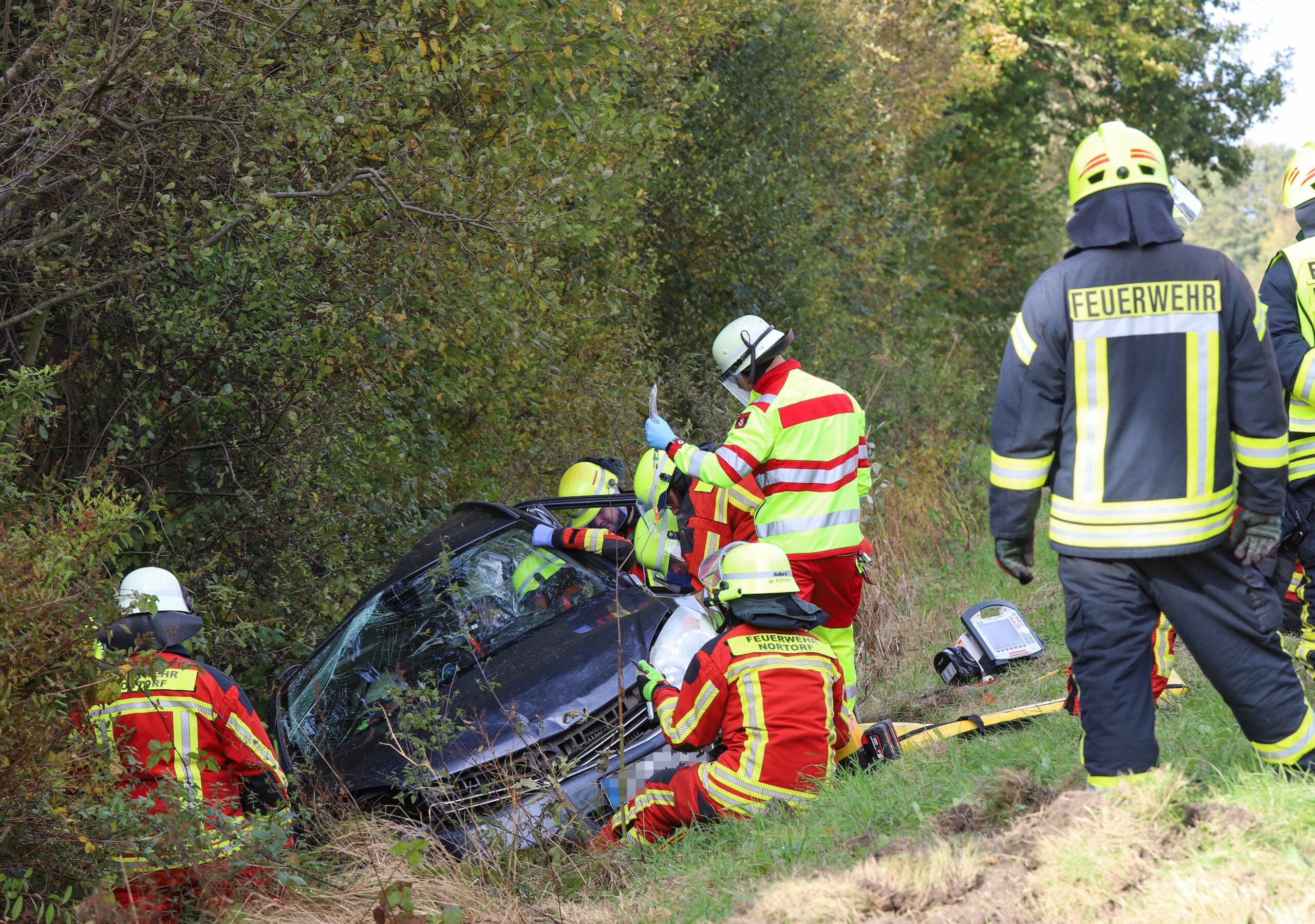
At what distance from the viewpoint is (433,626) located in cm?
536

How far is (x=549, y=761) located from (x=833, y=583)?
1733 millimetres

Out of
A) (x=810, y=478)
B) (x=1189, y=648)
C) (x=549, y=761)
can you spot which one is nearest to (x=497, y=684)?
(x=549, y=761)

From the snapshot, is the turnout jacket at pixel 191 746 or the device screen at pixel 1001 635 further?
the device screen at pixel 1001 635

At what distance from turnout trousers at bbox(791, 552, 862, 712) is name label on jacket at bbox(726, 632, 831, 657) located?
3.30ft

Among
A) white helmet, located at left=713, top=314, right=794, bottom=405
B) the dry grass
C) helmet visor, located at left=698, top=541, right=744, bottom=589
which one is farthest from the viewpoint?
white helmet, located at left=713, top=314, right=794, bottom=405

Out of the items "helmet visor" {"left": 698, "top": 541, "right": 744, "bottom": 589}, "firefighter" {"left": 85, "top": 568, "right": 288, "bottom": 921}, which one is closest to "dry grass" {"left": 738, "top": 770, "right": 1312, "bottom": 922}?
"helmet visor" {"left": 698, "top": 541, "right": 744, "bottom": 589}

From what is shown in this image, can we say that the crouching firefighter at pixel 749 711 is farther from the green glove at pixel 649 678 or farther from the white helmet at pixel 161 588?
the white helmet at pixel 161 588

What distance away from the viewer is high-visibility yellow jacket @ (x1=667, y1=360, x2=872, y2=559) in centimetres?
535

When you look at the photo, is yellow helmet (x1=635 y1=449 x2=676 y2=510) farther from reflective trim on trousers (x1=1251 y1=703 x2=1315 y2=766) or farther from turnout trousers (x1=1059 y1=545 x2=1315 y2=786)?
reflective trim on trousers (x1=1251 y1=703 x2=1315 y2=766)

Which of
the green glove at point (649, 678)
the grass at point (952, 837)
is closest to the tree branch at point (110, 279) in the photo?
the green glove at point (649, 678)

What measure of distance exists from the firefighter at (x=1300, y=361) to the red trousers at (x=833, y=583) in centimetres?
176

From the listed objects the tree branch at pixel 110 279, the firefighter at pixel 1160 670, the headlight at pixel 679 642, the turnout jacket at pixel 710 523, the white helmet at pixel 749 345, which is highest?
the tree branch at pixel 110 279

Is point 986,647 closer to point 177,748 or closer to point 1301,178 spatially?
point 1301,178

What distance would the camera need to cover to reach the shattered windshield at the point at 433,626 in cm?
505
